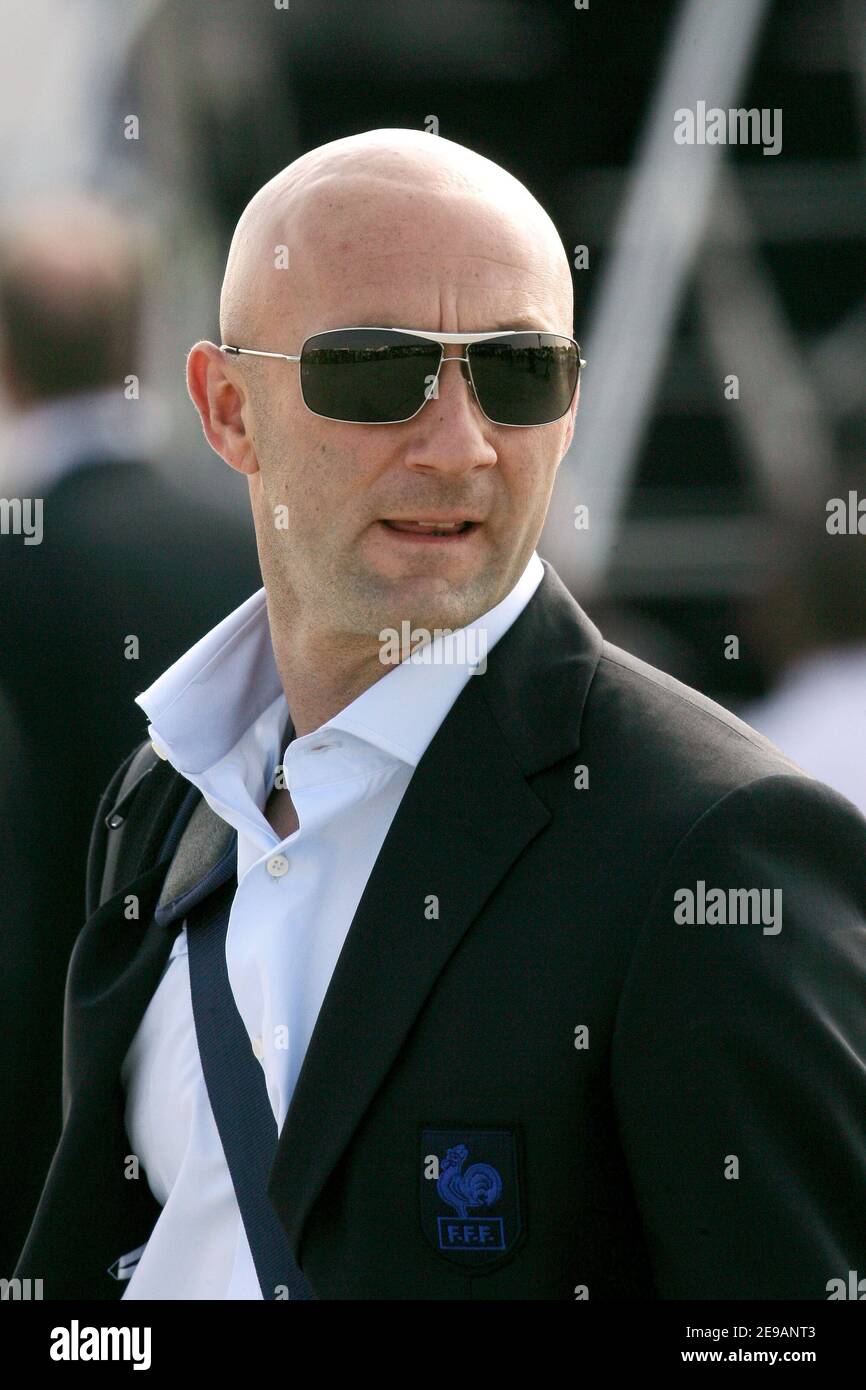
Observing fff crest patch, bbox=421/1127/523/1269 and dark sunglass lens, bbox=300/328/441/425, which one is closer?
fff crest patch, bbox=421/1127/523/1269

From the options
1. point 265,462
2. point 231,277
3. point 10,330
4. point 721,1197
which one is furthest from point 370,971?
point 10,330

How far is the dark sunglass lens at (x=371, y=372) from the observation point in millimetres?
1756

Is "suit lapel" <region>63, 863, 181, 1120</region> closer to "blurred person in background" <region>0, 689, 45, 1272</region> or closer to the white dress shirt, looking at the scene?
the white dress shirt

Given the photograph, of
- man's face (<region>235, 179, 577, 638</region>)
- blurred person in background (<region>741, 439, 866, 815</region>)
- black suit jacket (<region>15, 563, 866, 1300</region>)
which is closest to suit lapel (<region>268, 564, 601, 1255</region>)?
black suit jacket (<region>15, 563, 866, 1300</region>)

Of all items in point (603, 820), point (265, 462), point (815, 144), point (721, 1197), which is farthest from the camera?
point (815, 144)

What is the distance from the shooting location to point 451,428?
1778 millimetres

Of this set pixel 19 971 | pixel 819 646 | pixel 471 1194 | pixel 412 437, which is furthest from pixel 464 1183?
pixel 819 646

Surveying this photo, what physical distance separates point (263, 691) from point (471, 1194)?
757mm

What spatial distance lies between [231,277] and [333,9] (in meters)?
2.43

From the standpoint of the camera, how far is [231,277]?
1.97 meters

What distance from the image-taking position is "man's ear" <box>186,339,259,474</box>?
1989mm

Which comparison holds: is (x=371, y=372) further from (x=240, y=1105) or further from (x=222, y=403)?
(x=240, y=1105)

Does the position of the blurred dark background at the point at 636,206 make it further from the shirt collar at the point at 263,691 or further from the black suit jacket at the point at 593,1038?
the black suit jacket at the point at 593,1038

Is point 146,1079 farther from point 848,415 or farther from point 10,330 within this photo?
point 848,415
